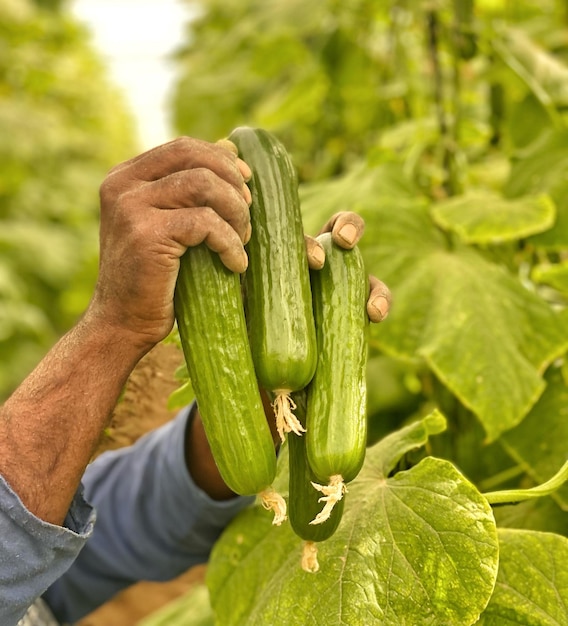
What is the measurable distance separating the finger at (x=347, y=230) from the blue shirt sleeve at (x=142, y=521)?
0.73 meters

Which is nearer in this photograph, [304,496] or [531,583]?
[304,496]

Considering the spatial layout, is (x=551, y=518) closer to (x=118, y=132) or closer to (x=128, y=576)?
(x=128, y=576)

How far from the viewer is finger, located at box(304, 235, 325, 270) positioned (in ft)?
3.51

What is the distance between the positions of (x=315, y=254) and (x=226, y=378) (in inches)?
8.5

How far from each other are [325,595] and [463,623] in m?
0.19

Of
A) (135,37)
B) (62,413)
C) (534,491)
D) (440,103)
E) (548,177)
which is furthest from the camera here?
(135,37)

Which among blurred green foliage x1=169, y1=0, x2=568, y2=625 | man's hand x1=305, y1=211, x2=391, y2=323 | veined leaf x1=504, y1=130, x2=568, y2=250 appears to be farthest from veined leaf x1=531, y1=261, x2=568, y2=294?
man's hand x1=305, y1=211, x2=391, y2=323

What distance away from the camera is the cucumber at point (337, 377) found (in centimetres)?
98

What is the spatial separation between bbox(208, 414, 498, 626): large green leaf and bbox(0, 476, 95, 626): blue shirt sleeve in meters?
0.31

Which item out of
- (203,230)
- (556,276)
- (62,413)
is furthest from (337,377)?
(556,276)

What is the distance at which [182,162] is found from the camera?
101 cm

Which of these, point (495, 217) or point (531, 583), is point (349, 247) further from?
point (495, 217)

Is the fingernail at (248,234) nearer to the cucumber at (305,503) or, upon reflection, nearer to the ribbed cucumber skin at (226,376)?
the ribbed cucumber skin at (226,376)

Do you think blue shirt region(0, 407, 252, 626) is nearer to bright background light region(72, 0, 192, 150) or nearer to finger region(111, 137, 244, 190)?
finger region(111, 137, 244, 190)
